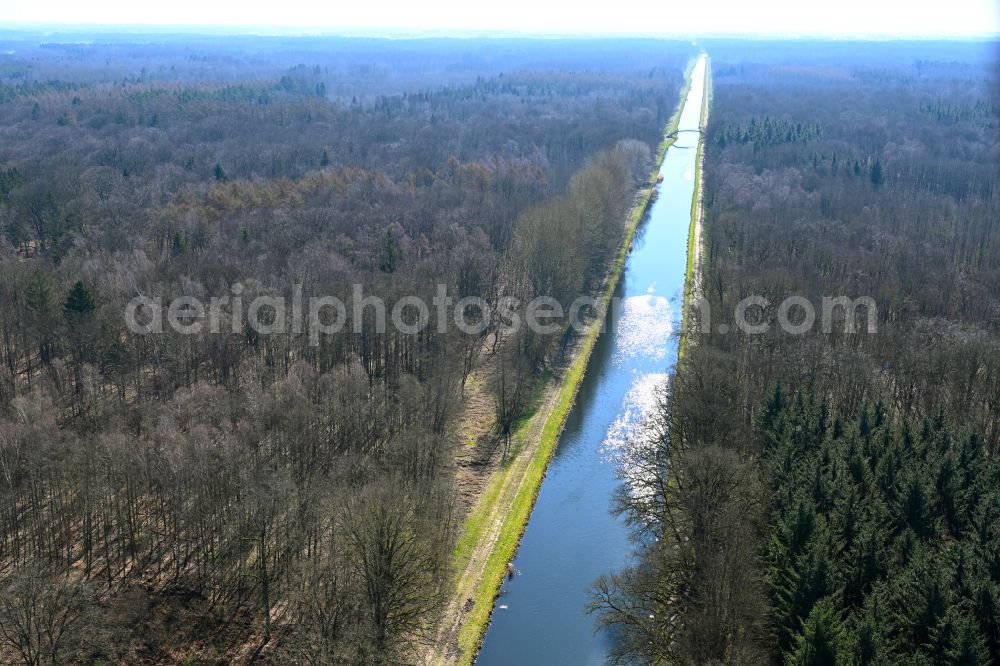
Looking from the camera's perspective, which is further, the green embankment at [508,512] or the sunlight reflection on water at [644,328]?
the sunlight reflection on water at [644,328]

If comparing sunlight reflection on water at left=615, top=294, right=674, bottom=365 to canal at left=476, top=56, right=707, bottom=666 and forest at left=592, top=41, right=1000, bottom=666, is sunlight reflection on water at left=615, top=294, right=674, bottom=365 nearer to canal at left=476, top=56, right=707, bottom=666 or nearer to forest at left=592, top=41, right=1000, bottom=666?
canal at left=476, top=56, right=707, bottom=666

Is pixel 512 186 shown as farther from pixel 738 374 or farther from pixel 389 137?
pixel 738 374

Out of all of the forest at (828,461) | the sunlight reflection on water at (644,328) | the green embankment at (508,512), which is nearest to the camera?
the forest at (828,461)

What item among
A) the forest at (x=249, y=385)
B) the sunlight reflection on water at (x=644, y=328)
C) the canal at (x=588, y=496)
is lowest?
the canal at (x=588, y=496)

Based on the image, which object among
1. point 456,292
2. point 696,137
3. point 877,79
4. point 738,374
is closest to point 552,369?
point 456,292

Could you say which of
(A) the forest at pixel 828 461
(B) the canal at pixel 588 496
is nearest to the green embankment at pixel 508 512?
(B) the canal at pixel 588 496

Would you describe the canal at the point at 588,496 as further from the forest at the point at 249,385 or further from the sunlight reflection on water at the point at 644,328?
the forest at the point at 249,385

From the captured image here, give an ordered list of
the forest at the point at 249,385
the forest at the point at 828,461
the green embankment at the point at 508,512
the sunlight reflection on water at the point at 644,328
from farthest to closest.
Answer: the sunlight reflection on water at the point at 644,328 → the green embankment at the point at 508,512 → the forest at the point at 249,385 → the forest at the point at 828,461
